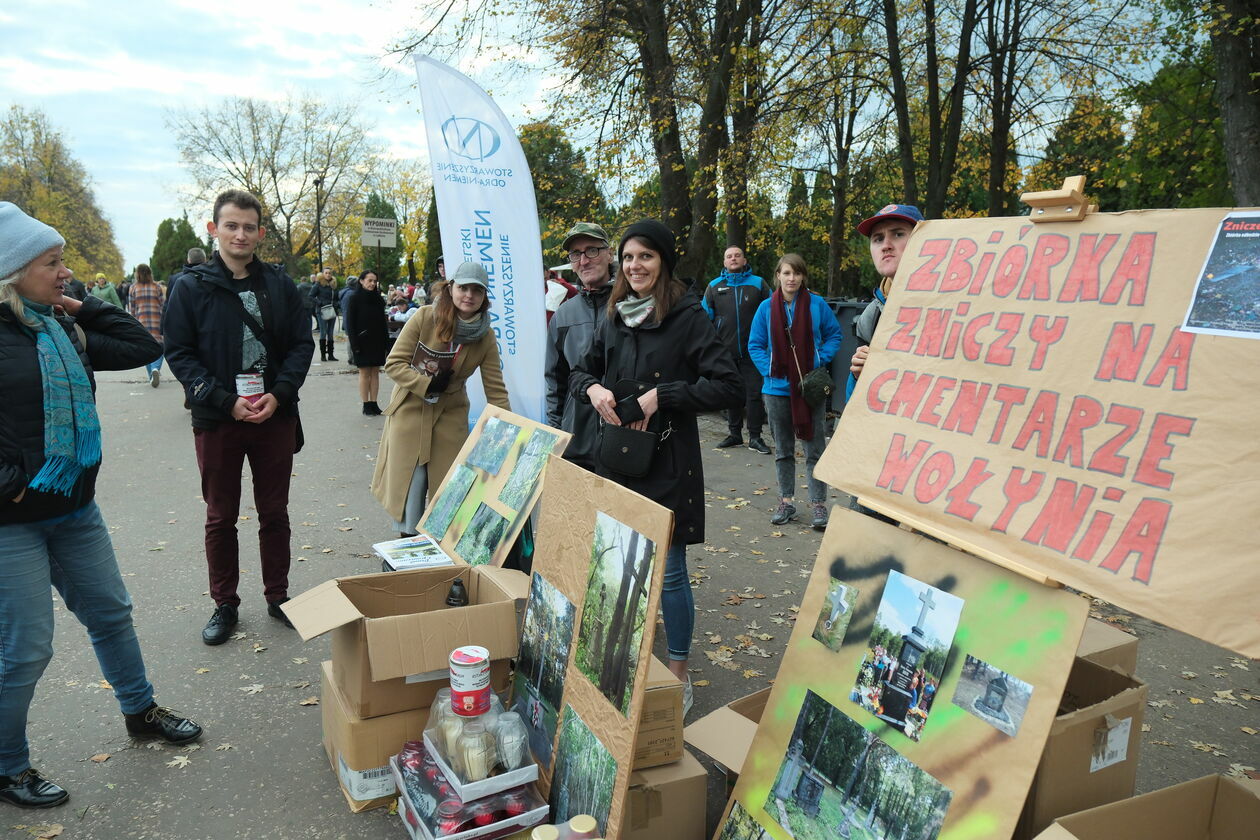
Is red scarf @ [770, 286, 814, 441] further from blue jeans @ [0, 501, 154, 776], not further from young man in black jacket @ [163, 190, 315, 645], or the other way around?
blue jeans @ [0, 501, 154, 776]

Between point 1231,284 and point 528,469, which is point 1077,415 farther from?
point 528,469

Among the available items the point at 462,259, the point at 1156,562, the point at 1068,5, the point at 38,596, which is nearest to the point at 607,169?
the point at 1068,5

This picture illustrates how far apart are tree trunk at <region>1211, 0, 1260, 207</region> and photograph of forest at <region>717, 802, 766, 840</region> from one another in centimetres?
722

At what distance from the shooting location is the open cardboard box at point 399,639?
106 inches

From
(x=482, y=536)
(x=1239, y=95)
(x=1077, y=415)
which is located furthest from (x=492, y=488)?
(x=1239, y=95)

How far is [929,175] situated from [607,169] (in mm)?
4773

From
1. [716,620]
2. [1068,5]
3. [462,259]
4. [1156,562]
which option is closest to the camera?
[1156,562]

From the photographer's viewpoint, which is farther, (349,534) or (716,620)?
(349,534)

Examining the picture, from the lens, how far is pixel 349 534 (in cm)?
609

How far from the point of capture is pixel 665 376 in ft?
10.6

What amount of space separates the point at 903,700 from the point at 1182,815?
76cm

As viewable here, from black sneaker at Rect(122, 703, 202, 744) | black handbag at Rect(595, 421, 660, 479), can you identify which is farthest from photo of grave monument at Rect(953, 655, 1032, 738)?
black sneaker at Rect(122, 703, 202, 744)

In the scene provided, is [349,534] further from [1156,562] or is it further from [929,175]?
[929,175]

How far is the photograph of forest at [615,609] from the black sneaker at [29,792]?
6.57 feet
